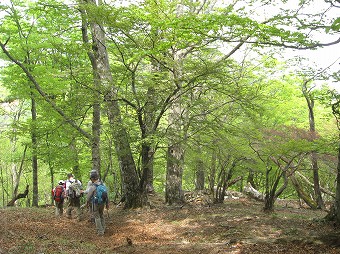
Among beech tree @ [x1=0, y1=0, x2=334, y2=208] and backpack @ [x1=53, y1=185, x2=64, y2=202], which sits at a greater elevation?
beech tree @ [x1=0, y1=0, x2=334, y2=208]

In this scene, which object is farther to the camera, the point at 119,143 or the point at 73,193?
the point at 73,193

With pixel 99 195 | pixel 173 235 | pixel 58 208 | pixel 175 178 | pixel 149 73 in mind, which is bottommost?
pixel 173 235

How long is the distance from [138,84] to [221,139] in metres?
3.74

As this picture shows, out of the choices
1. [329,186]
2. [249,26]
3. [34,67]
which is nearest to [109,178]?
[34,67]

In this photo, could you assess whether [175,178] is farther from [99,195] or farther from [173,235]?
Result: [99,195]

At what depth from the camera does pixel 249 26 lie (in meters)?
6.74

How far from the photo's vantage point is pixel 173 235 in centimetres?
848

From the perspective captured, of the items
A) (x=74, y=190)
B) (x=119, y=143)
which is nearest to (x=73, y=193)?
(x=74, y=190)

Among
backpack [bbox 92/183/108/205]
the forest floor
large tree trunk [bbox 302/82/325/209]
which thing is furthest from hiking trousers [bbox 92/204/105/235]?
large tree trunk [bbox 302/82/325/209]

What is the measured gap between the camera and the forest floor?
19.6ft

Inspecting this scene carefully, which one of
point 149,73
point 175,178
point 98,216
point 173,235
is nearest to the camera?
point 173,235

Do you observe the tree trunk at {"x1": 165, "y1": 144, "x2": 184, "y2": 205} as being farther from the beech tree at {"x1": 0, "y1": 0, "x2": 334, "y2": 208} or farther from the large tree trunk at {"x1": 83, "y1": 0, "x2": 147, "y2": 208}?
the large tree trunk at {"x1": 83, "y1": 0, "x2": 147, "y2": 208}

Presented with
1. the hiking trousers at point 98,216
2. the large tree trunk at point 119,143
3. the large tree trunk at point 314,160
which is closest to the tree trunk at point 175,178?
the large tree trunk at point 119,143

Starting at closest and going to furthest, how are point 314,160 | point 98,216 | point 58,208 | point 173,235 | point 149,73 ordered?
point 173,235 < point 98,216 < point 149,73 < point 58,208 < point 314,160
